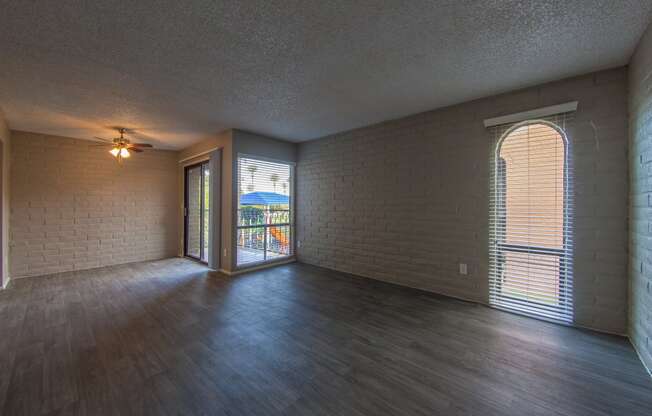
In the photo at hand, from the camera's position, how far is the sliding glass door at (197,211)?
565cm

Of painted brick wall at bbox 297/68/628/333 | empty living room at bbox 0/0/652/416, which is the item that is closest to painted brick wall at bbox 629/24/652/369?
empty living room at bbox 0/0/652/416

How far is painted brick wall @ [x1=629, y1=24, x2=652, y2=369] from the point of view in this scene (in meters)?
2.00

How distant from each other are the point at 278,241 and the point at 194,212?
2.21 m

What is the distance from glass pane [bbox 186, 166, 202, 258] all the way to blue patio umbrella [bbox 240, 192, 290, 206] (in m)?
1.57

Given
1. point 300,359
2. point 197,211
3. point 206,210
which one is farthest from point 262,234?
point 300,359

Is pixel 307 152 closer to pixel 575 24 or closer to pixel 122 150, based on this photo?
pixel 122 150

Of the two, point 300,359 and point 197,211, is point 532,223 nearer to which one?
point 300,359

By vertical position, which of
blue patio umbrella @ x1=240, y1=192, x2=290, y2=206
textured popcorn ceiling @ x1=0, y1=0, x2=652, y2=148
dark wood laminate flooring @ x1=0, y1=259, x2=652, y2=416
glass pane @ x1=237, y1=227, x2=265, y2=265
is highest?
textured popcorn ceiling @ x1=0, y1=0, x2=652, y2=148

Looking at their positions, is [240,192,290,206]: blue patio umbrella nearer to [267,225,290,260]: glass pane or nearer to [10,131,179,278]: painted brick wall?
[267,225,290,260]: glass pane

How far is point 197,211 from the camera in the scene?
5.96 m

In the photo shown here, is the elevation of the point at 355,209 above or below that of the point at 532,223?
above

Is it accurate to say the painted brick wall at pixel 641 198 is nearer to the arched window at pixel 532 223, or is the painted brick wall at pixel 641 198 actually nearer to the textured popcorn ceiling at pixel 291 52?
→ the textured popcorn ceiling at pixel 291 52

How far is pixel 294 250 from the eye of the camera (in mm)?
5754

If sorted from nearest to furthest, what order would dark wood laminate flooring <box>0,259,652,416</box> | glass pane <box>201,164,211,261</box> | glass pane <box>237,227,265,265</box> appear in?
dark wood laminate flooring <box>0,259,652,416</box>, glass pane <box>237,227,265,265</box>, glass pane <box>201,164,211,261</box>
